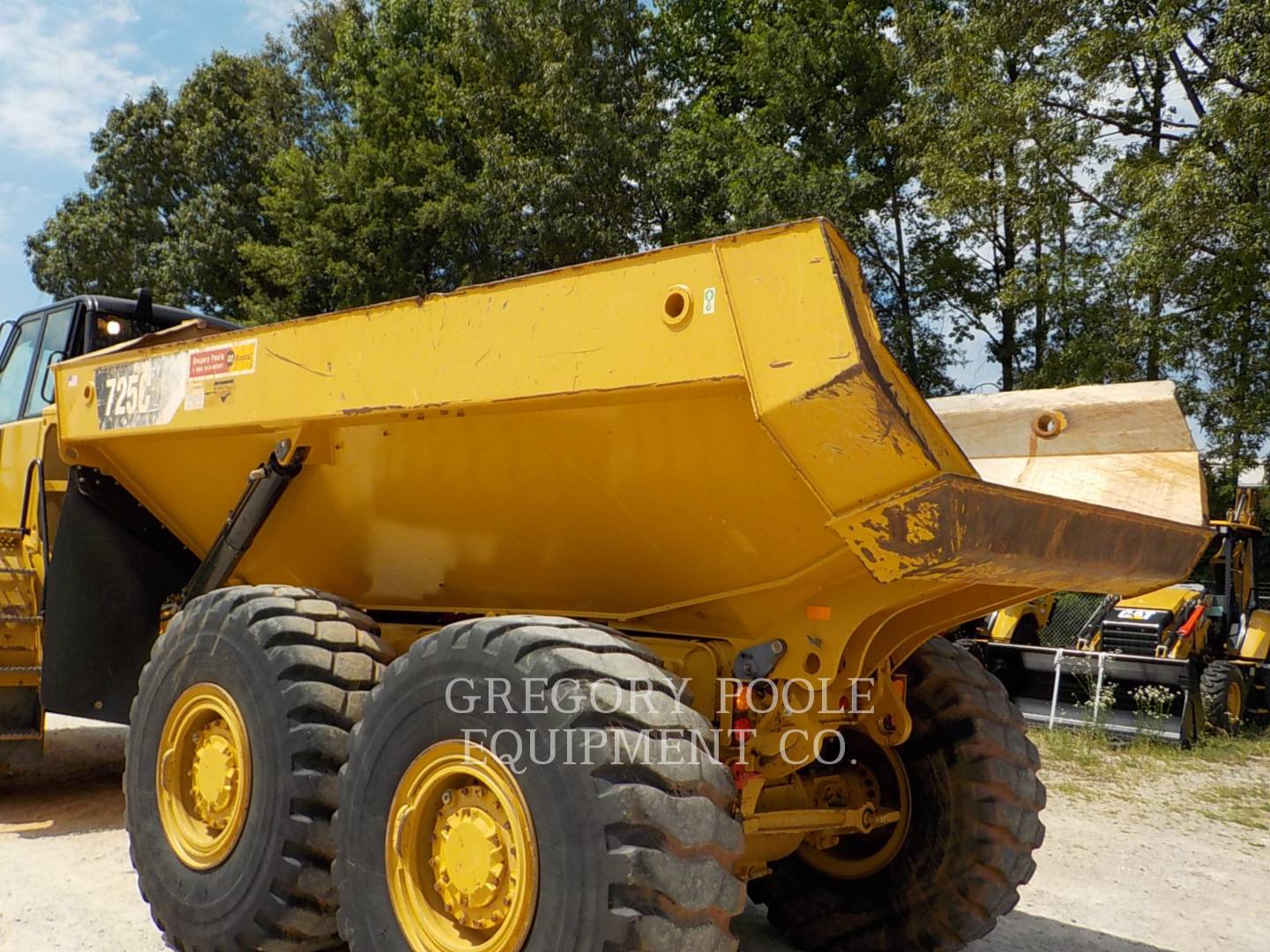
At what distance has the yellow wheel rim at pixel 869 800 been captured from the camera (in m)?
→ 4.01

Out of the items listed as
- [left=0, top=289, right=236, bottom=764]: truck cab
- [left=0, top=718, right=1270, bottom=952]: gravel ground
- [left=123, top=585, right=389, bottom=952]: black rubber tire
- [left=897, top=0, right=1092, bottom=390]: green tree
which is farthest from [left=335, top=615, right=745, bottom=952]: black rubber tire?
[left=897, top=0, right=1092, bottom=390]: green tree

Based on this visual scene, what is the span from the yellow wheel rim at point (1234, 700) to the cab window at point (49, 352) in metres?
10.00

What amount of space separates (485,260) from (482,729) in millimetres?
18067

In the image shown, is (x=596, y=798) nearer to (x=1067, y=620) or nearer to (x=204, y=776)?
(x=204, y=776)

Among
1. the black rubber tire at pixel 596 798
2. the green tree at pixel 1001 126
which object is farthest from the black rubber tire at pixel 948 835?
the green tree at pixel 1001 126

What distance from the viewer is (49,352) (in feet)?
20.8

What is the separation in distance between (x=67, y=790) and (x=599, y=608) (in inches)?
176

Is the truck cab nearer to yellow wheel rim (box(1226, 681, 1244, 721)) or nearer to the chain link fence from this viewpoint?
yellow wheel rim (box(1226, 681, 1244, 721))

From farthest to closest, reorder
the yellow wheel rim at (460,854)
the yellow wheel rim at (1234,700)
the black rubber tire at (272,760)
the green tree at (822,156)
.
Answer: the green tree at (822,156), the yellow wheel rim at (1234,700), the black rubber tire at (272,760), the yellow wheel rim at (460,854)

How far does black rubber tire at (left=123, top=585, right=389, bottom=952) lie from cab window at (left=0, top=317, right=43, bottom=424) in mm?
3252

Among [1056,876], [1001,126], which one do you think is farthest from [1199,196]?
[1056,876]

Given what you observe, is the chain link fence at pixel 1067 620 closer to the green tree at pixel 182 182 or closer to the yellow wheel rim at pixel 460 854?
the yellow wheel rim at pixel 460 854

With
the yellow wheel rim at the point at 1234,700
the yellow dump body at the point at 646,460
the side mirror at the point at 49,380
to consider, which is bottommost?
the yellow wheel rim at the point at 1234,700

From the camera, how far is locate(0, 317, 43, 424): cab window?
6387 mm
